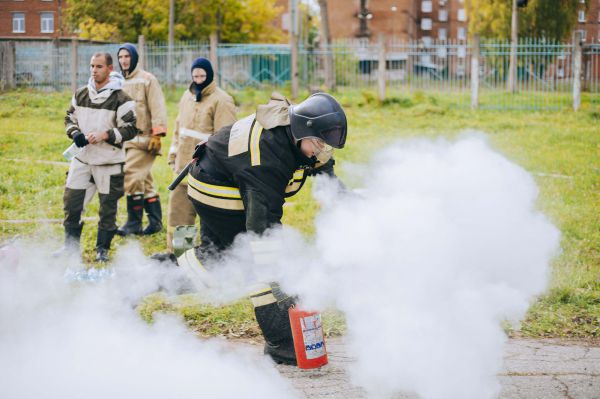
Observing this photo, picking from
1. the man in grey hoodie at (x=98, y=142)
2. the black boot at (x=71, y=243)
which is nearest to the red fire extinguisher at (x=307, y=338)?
the man in grey hoodie at (x=98, y=142)

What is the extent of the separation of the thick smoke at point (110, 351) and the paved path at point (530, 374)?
208 mm

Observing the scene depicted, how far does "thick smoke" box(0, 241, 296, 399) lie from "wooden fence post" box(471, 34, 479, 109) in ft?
51.2

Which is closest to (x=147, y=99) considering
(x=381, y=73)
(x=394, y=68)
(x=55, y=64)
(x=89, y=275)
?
(x=89, y=275)

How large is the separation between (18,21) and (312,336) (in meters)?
5.73

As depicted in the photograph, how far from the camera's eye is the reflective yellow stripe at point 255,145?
434 centimetres

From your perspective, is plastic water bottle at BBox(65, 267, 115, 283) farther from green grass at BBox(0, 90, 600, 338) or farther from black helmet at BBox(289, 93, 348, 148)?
black helmet at BBox(289, 93, 348, 148)

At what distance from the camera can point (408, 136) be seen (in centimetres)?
1531

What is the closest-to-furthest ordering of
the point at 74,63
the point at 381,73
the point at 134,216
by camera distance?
the point at 134,216, the point at 381,73, the point at 74,63

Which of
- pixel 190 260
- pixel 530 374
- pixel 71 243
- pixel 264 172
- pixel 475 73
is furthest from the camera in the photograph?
pixel 475 73

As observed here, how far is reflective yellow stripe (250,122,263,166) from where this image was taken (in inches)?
171

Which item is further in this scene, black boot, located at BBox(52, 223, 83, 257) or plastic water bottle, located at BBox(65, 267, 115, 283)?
black boot, located at BBox(52, 223, 83, 257)

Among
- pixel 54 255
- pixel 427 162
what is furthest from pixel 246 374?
pixel 54 255

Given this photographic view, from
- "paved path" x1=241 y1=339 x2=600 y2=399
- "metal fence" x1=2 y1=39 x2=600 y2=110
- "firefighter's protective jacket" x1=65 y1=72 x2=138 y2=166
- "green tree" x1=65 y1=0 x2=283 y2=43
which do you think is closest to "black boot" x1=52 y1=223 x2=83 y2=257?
"firefighter's protective jacket" x1=65 y1=72 x2=138 y2=166

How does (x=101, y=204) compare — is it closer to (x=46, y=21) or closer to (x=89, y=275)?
(x=89, y=275)
